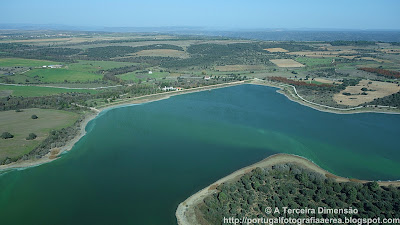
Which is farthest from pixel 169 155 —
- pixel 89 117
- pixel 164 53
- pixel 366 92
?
pixel 164 53

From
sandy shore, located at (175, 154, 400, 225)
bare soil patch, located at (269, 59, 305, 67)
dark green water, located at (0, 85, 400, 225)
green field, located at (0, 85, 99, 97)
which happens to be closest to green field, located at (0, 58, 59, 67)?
green field, located at (0, 85, 99, 97)

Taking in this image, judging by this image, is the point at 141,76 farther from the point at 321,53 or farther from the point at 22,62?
the point at 321,53

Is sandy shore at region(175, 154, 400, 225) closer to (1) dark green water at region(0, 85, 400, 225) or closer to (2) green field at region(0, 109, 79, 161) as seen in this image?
(1) dark green water at region(0, 85, 400, 225)

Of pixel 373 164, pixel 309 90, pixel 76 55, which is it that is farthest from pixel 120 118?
pixel 76 55

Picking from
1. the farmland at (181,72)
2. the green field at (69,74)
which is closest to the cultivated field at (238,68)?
the farmland at (181,72)

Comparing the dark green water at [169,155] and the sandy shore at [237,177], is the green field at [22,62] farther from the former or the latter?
the sandy shore at [237,177]

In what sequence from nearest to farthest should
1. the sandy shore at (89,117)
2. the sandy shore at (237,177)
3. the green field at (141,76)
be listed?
the sandy shore at (237,177)
the sandy shore at (89,117)
the green field at (141,76)

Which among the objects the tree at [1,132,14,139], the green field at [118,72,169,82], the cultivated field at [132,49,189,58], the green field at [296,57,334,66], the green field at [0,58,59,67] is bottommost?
the tree at [1,132,14,139]
